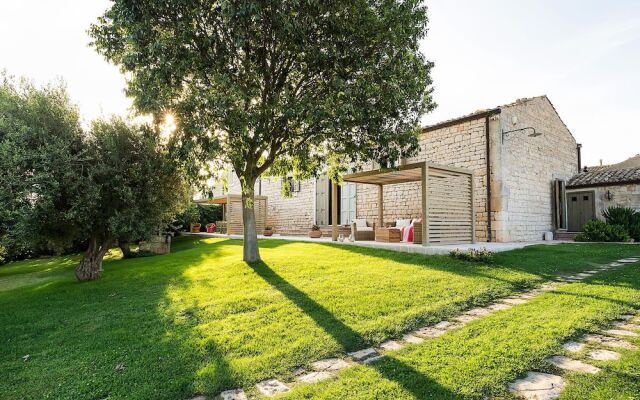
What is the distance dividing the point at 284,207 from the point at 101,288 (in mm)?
13125

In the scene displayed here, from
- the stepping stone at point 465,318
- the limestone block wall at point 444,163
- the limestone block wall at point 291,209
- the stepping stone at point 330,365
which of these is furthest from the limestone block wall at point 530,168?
the stepping stone at point 330,365

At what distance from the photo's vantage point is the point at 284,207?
2053 centimetres

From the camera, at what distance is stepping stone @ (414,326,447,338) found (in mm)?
4164

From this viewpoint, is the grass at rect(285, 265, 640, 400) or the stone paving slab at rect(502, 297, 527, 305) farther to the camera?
the stone paving slab at rect(502, 297, 527, 305)

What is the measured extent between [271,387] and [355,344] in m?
1.19

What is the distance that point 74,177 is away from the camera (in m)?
7.46

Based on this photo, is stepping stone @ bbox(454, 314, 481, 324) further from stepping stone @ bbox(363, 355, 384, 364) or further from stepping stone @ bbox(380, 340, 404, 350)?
stepping stone @ bbox(363, 355, 384, 364)

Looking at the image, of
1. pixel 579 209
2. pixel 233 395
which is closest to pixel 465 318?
pixel 233 395

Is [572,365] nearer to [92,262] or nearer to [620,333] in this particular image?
[620,333]

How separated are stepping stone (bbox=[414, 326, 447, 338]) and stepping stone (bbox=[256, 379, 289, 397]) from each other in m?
1.87

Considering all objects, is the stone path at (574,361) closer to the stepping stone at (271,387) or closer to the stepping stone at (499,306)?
the stepping stone at (499,306)

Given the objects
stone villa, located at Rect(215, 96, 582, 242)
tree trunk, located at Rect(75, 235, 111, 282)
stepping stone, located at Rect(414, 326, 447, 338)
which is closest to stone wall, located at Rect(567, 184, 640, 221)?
stone villa, located at Rect(215, 96, 582, 242)

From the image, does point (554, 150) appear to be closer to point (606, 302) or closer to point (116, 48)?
point (606, 302)

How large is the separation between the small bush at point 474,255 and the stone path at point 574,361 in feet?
12.3
